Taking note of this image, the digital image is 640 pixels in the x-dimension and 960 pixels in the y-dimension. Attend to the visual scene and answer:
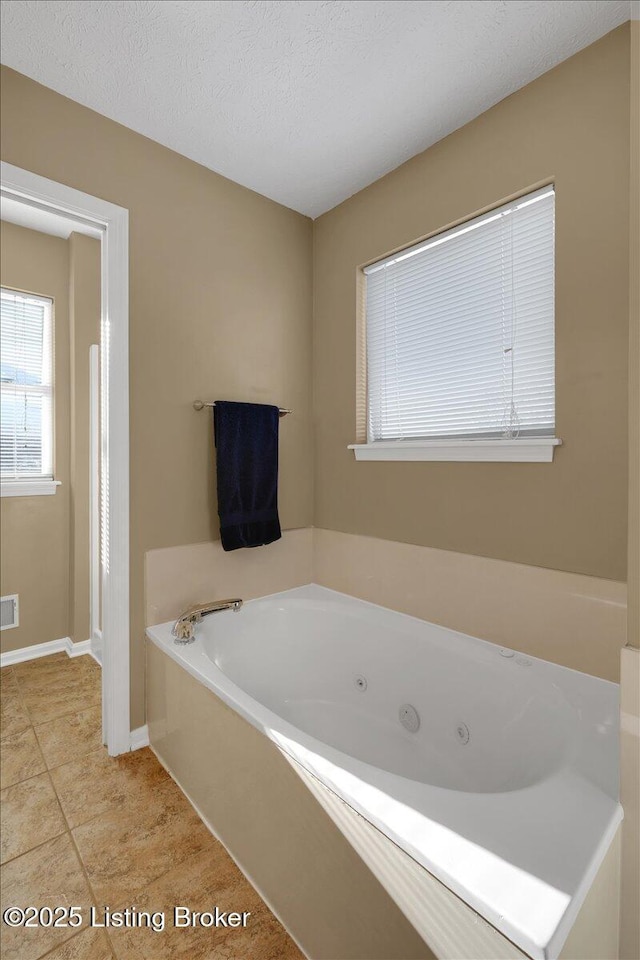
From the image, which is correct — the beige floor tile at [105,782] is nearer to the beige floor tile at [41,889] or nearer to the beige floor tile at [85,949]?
the beige floor tile at [41,889]

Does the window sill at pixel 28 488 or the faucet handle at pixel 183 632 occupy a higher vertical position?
the window sill at pixel 28 488

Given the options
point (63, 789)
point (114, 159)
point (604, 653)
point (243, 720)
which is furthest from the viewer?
point (114, 159)

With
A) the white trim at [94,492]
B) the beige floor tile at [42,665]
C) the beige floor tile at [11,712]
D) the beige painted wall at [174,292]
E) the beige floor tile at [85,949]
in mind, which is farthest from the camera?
the white trim at [94,492]

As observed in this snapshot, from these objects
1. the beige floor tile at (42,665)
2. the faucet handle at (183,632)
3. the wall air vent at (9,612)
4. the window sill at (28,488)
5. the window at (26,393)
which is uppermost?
the window at (26,393)

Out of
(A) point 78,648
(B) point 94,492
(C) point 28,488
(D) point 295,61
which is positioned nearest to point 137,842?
Answer: (A) point 78,648

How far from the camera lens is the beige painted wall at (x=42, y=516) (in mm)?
2670

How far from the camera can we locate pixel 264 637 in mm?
2139

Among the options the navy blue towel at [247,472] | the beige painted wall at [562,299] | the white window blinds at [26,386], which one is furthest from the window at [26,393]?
the beige painted wall at [562,299]

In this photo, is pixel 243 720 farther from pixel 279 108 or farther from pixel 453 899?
pixel 279 108

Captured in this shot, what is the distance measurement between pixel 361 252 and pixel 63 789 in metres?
2.61

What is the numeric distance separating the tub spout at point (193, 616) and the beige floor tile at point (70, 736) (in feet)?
2.11

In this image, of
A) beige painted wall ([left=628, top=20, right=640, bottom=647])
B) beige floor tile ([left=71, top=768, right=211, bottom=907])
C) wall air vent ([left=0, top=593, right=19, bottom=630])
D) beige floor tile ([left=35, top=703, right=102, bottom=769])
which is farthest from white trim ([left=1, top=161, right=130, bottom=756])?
beige painted wall ([left=628, top=20, right=640, bottom=647])

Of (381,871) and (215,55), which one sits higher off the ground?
(215,55)

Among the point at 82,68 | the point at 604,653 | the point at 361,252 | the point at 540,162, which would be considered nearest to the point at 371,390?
the point at 361,252
